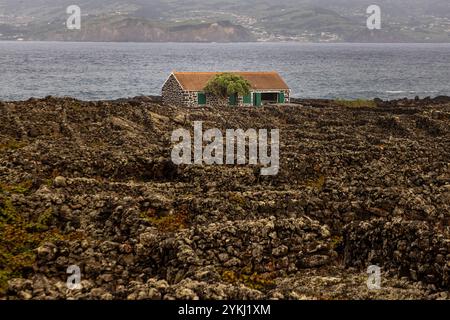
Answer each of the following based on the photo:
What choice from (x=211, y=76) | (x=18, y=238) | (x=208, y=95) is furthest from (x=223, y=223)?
(x=211, y=76)

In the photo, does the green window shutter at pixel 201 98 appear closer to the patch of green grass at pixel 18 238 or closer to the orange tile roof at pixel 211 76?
the orange tile roof at pixel 211 76

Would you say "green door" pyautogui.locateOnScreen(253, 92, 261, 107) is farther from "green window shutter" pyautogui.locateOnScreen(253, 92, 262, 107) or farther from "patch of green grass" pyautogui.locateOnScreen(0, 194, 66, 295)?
→ "patch of green grass" pyautogui.locateOnScreen(0, 194, 66, 295)

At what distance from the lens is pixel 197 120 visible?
5638cm

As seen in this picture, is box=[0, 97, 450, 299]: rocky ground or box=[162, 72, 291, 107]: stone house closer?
box=[0, 97, 450, 299]: rocky ground

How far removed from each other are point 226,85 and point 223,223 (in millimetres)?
57173

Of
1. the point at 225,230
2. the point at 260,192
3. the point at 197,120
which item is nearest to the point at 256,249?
the point at 225,230

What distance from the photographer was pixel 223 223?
71.4 feet

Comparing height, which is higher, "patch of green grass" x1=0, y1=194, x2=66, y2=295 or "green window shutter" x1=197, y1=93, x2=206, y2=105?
"green window shutter" x1=197, y1=93, x2=206, y2=105

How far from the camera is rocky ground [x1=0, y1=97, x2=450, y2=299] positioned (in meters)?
17.7

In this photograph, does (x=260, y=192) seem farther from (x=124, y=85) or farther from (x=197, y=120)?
(x=124, y=85)

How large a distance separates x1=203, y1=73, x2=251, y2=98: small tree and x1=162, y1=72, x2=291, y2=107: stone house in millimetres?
1086

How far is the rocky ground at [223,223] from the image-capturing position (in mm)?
17703

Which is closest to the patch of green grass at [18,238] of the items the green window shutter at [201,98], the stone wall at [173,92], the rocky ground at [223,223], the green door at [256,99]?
the rocky ground at [223,223]

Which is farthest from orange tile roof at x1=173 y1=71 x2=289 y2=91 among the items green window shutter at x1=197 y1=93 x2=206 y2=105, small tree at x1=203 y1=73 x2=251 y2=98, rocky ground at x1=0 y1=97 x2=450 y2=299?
rocky ground at x1=0 y1=97 x2=450 y2=299
